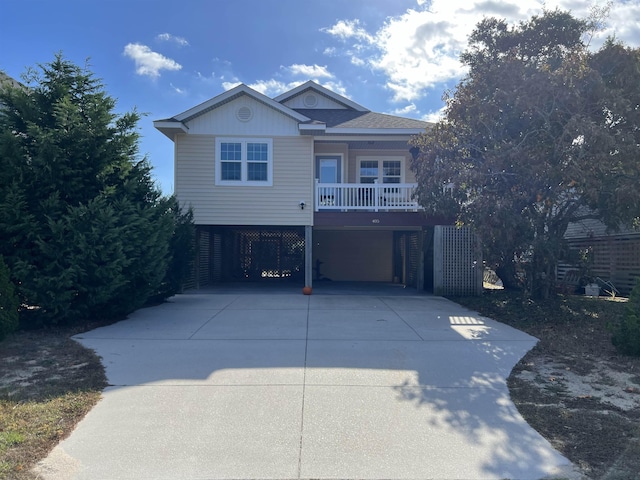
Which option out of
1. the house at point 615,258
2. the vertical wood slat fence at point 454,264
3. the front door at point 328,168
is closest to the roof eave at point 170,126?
the front door at point 328,168

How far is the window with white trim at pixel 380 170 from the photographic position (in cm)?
1717

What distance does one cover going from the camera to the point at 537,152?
378 inches

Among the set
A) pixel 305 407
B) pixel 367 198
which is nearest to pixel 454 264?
pixel 367 198

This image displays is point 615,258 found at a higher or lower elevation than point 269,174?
lower

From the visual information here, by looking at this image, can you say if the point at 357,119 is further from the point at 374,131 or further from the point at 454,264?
the point at 454,264

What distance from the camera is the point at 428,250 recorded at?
52.1ft

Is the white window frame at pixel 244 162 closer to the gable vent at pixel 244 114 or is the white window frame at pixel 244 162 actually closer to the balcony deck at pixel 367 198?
the gable vent at pixel 244 114

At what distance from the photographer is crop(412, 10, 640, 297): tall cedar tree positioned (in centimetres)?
941

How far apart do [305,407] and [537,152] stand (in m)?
7.38

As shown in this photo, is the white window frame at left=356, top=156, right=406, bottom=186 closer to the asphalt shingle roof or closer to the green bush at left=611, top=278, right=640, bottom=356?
the asphalt shingle roof

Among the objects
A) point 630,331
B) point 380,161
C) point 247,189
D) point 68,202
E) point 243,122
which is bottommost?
point 630,331

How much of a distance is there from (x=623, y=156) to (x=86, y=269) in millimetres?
10462

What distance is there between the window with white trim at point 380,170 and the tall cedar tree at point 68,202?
370 inches

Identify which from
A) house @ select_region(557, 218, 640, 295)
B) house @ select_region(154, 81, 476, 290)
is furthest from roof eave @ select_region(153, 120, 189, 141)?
house @ select_region(557, 218, 640, 295)
